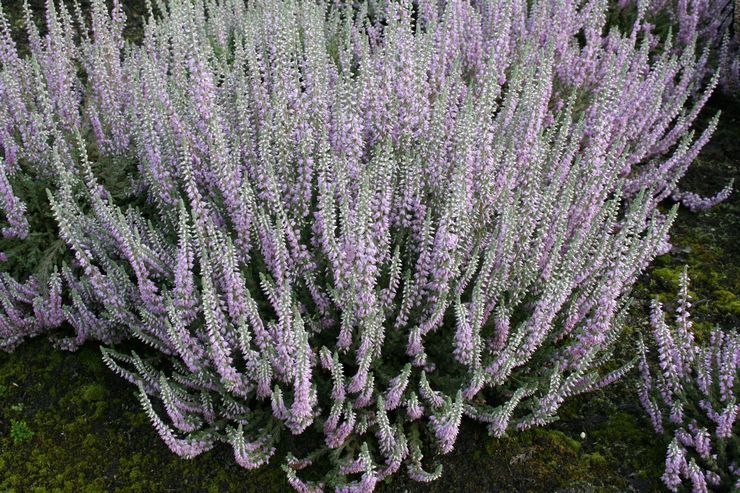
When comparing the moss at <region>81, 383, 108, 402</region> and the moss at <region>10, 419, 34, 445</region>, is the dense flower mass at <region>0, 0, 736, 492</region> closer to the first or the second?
the moss at <region>81, 383, 108, 402</region>

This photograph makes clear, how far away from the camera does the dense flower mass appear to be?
2.64 meters

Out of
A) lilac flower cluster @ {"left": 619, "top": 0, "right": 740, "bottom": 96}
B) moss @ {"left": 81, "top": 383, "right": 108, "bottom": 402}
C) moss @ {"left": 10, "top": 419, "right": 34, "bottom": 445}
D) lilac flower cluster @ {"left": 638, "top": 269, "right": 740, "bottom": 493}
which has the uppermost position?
lilac flower cluster @ {"left": 619, "top": 0, "right": 740, "bottom": 96}

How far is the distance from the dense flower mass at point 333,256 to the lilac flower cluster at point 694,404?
0.74 feet

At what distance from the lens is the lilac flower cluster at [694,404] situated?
2680mm

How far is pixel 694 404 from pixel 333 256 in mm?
1799

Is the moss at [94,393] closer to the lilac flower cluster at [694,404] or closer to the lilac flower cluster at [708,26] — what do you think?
the lilac flower cluster at [694,404]

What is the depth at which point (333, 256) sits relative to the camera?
264cm

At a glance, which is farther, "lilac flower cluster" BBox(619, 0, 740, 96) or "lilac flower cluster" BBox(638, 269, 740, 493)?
"lilac flower cluster" BBox(619, 0, 740, 96)

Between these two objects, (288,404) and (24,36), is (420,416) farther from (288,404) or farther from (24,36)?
(24,36)

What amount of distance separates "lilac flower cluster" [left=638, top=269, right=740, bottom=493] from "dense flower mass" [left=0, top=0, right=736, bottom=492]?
0.74 ft

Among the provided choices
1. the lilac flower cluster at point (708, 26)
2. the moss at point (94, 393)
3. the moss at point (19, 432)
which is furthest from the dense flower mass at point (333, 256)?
the lilac flower cluster at point (708, 26)

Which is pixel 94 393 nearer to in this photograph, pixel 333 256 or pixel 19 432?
pixel 19 432

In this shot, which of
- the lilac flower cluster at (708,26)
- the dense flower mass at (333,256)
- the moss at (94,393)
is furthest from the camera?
the lilac flower cluster at (708,26)

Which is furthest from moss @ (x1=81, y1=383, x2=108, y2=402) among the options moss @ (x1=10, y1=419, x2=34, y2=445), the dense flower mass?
moss @ (x1=10, y1=419, x2=34, y2=445)
